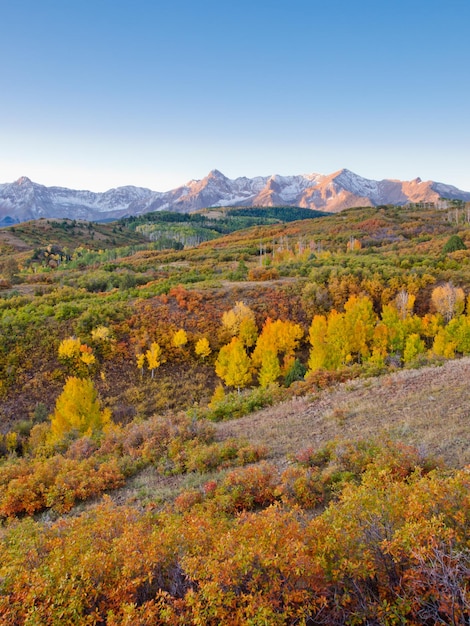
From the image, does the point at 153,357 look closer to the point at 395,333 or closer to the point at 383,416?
the point at 395,333

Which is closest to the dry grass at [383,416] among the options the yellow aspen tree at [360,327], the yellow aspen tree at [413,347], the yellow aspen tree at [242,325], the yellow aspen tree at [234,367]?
the yellow aspen tree at [234,367]

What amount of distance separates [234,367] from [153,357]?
8140mm

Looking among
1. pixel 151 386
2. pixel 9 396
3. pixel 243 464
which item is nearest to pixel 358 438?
pixel 243 464

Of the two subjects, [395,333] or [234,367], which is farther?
[395,333]

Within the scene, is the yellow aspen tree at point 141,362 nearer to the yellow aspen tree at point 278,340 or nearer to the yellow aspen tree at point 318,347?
the yellow aspen tree at point 278,340

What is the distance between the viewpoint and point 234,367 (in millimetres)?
34250

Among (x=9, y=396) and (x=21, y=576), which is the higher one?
(x=21, y=576)

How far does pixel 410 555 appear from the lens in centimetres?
439

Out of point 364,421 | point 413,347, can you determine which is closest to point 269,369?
point 413,347

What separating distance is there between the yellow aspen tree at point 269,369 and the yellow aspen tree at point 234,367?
1409 mm

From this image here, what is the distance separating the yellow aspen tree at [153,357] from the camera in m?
36.0

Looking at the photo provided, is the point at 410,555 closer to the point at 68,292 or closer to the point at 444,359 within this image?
the point at 444,359

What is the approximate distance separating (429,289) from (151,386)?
37.1 meters

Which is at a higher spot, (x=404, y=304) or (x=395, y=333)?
(x=404, y=304)
